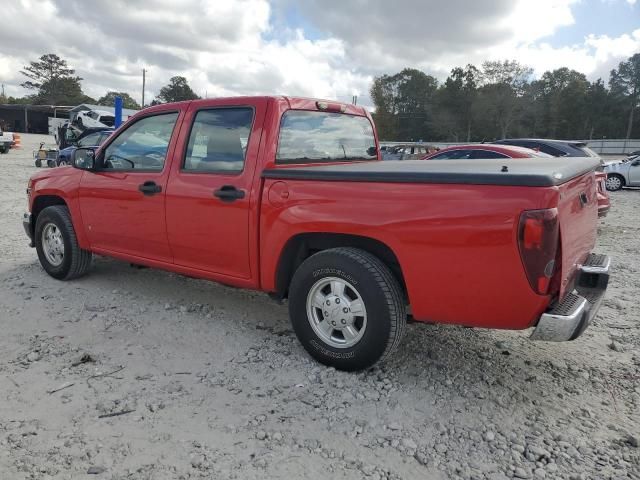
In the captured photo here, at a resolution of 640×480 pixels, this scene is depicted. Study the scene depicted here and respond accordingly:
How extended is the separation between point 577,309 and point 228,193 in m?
2.41

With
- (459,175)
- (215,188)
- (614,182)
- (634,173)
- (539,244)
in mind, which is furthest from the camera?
(614,182)

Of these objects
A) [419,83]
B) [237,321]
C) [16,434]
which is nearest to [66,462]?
[16,434]

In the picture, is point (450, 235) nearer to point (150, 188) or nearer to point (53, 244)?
point (150, 188)

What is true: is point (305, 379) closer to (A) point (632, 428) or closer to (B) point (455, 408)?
(B) point (455, 408)

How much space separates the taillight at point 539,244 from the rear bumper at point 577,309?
0.19 meters

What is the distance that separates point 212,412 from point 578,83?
265 ft

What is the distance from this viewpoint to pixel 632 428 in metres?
2.85

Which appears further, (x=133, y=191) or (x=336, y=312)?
(x=133, y=191)

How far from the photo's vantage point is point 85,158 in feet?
15.8

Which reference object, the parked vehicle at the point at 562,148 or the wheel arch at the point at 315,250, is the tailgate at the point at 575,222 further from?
the parked vehicle at the point at 562,148

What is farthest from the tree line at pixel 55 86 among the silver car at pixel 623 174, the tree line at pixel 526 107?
the silver car at pixel 623 174

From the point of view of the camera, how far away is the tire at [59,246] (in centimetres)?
517

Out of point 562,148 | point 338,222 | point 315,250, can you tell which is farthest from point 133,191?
point 562,148

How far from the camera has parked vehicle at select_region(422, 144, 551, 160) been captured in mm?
9047
